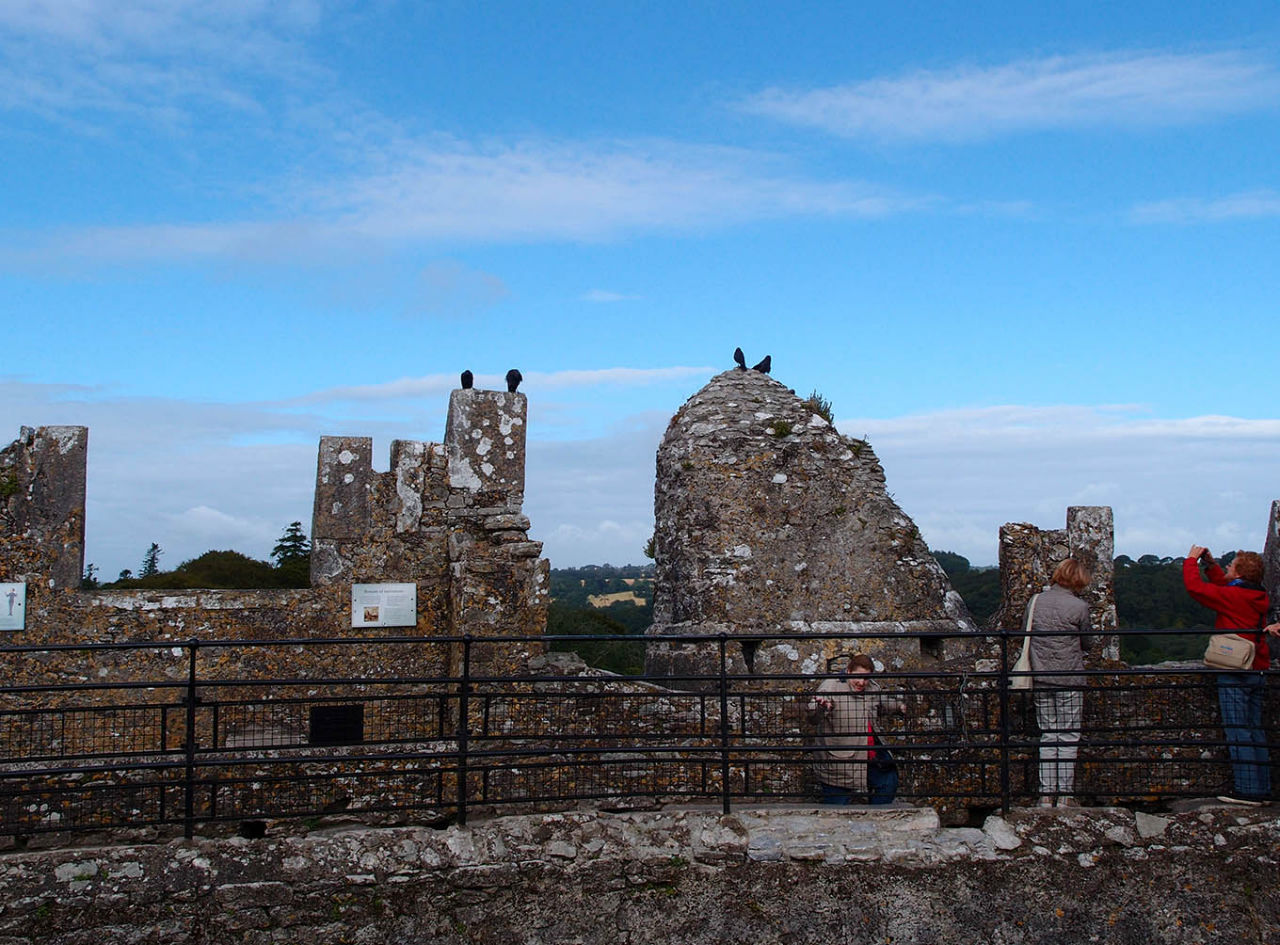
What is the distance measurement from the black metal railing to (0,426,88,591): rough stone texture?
648 millimetres

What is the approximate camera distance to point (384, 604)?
380 inches

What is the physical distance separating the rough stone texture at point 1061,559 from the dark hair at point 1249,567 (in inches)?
62.9

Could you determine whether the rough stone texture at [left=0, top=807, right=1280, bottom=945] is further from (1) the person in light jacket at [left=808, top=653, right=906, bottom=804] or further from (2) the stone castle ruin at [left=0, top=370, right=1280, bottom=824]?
(2) the stone castle ruin at [left=0, top=370, right=1280, bottom=824]

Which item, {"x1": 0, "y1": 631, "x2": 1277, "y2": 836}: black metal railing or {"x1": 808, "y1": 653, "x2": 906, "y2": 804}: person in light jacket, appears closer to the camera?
{"x1": 0, "y1": 631, "x2": 1277, "y2": 836}: black metal railing

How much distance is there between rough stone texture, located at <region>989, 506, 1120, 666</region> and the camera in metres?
8.88

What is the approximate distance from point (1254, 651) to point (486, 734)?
4.65 metres

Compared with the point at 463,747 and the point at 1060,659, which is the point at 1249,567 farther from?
the point at 463,747

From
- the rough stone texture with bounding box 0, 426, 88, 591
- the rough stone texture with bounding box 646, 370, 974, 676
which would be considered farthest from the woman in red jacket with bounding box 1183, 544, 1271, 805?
the rough stone texture with bounding box 0, 426, 88, 591

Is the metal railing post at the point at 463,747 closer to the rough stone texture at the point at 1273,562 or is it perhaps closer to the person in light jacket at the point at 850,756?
the person in light jacket at the point at 850,756


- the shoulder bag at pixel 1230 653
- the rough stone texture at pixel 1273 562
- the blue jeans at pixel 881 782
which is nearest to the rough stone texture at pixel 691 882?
the blue jeans at pixel 881 782

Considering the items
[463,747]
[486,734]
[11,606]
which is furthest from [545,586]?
[11,606]

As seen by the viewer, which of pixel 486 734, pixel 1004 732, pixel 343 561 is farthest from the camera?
pixel 343 561

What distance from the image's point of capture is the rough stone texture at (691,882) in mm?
5898

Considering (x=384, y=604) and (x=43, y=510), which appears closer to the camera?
(x=43, y=510)
